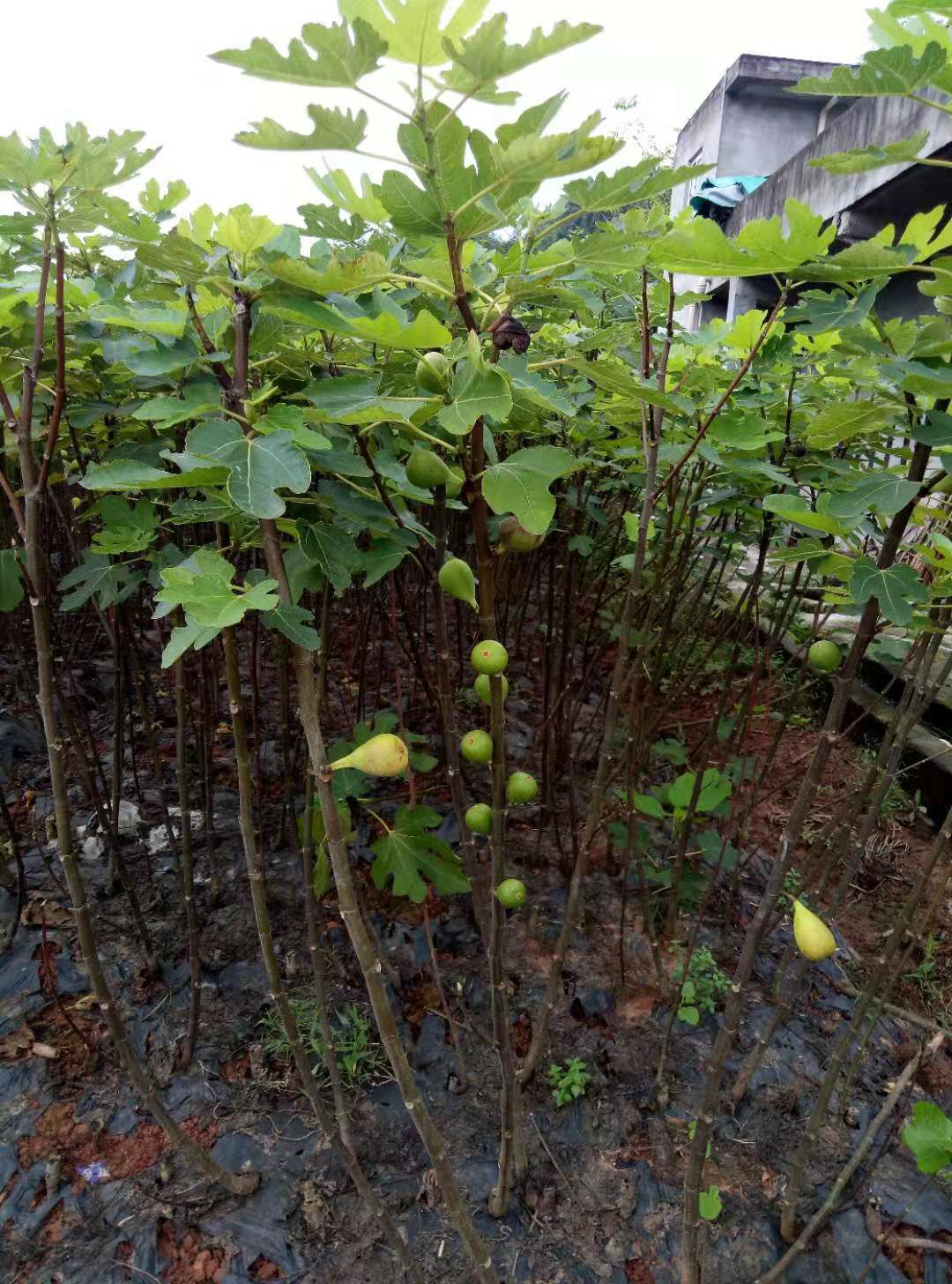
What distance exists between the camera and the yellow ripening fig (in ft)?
3.70

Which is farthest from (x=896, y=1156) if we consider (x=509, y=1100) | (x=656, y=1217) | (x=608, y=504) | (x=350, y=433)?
(x=608, y=504)

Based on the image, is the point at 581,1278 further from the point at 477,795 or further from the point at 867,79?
the point at 867,79

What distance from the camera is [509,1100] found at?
1586mm

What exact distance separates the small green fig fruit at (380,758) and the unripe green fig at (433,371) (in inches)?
19.0

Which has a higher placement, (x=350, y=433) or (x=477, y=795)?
(x=350, y=433)

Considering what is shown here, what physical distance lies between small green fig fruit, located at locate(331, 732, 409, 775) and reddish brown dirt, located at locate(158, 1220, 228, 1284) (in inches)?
55.7

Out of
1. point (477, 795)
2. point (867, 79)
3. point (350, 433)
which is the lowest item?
point (477, 795)

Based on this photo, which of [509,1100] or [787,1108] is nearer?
[509,1100]

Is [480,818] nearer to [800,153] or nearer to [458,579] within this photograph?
[458,579]

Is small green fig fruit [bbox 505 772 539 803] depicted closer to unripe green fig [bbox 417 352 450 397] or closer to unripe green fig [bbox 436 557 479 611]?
unripe green fig [bbox 436 557 479 611]

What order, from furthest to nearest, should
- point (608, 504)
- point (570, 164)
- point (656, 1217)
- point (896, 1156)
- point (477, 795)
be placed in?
point (608, 504)
point (477, 795)
point (896, 1156)
point (656, 1217)
point (570, 164)

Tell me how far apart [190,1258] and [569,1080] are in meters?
0.97

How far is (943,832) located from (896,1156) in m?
0.98

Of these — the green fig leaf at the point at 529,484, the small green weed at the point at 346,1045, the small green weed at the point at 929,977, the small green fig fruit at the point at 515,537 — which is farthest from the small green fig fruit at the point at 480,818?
the small green weed at the point at 929,977
